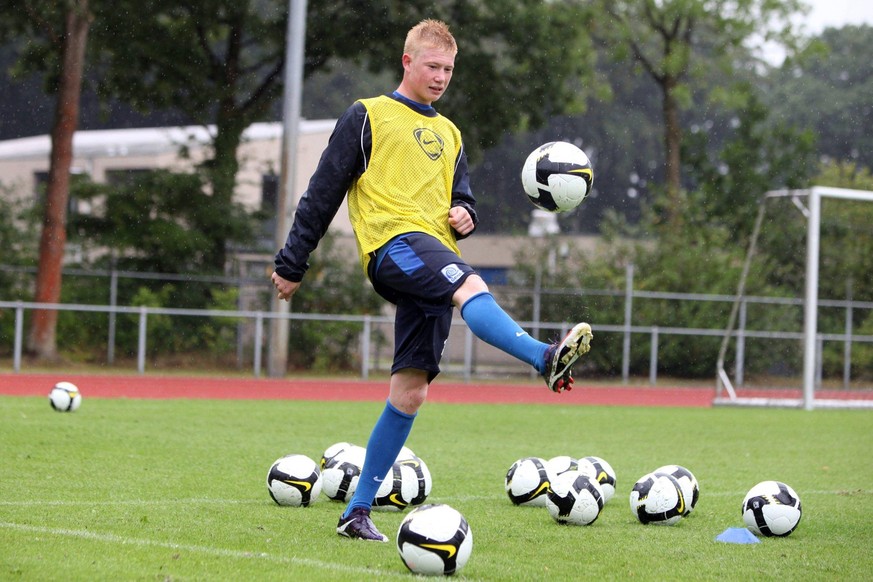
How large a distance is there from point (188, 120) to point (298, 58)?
5.83 metres

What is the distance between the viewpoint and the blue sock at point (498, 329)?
446 centimetres

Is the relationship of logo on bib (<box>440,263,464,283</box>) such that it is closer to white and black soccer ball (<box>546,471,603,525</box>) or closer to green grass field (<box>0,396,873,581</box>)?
green grass field (<box>0,396,873,581</box>)

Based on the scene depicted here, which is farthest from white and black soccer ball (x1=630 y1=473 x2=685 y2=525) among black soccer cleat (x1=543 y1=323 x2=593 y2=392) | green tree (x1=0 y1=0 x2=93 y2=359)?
green tree (x1=0 y1=0 x2=93 y2=359)

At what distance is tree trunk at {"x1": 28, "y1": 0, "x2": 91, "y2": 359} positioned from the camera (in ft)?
69.9

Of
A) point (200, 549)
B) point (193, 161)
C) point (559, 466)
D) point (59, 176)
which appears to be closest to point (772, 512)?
point (559, 466)

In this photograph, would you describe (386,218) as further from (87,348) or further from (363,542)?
(87,348)

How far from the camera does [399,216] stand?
5043mm

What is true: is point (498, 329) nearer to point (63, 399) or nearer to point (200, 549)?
point (200, 549)

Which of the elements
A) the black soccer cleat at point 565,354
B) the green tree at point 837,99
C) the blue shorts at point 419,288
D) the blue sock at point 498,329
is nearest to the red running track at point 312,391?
the blue shorts at point 419,288

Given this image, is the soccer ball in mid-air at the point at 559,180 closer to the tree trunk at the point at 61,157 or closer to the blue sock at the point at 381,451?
the blue sock at the point at 381,451

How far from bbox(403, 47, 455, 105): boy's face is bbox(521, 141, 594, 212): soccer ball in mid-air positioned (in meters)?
0.61

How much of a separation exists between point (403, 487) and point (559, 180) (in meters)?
1.85

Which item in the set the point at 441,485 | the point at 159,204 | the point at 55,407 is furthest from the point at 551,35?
the point at 441,485

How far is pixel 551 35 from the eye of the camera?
2589cm
